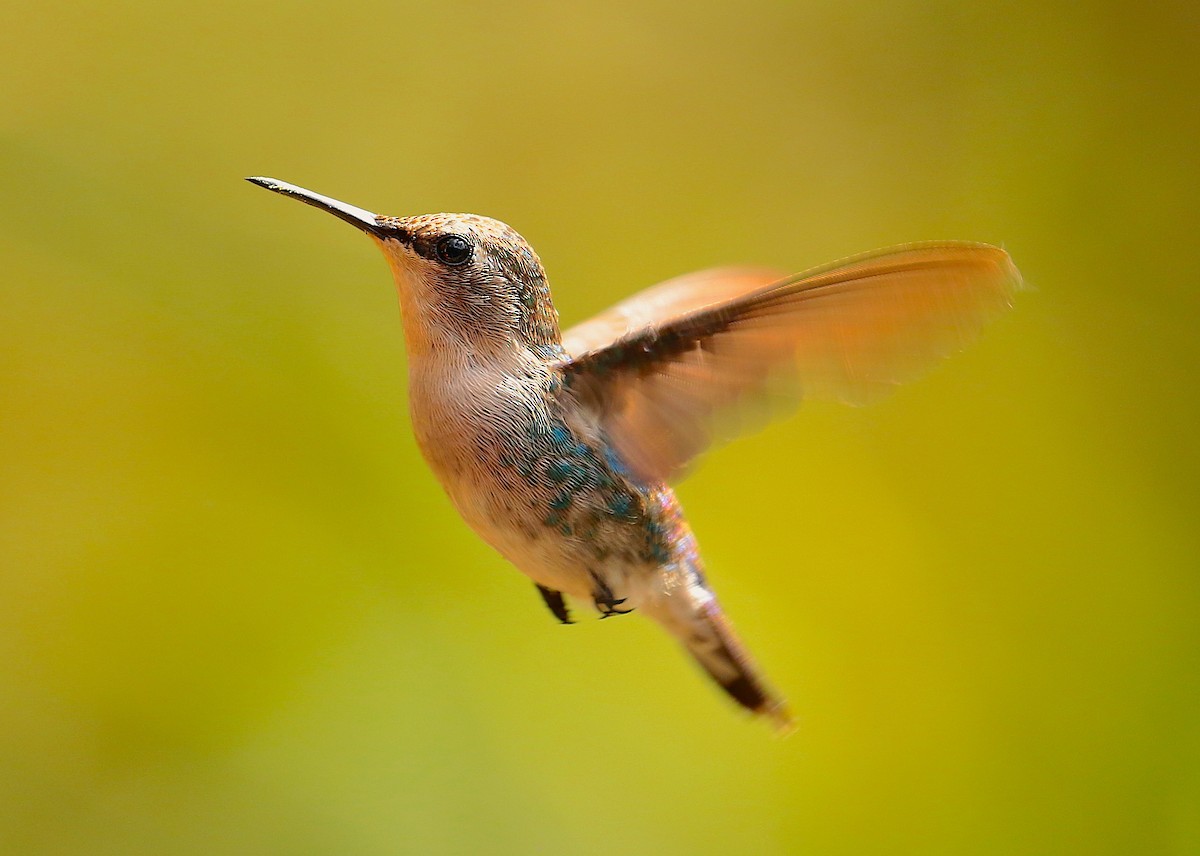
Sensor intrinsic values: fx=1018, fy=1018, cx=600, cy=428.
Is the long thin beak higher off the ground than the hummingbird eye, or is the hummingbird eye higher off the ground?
the long thin beak

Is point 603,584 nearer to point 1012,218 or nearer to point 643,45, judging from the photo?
point 643,45

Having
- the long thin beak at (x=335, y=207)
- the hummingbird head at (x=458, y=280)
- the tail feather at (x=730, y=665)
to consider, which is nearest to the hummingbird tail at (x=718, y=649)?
the tail feather at (x=730, y=665)

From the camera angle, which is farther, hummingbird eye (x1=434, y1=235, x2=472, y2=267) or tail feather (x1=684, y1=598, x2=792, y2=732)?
tail feather (x1=684, y1=598, x2=792, y2=732)

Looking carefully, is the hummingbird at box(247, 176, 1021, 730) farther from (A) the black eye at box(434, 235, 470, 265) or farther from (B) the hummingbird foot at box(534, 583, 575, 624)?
(B) the hummingbird foot at box(534, 583, 575, 624)

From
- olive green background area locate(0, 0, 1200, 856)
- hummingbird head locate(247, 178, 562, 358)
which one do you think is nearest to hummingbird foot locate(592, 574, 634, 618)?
hummingbird head locate(247, 178, 562, 358)

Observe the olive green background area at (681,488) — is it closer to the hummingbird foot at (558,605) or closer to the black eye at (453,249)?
the hummingbird foot at (558,605)

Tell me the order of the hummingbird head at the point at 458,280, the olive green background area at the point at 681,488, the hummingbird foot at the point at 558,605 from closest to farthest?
the hummingbird head at the point at 458,280 < the hummingbird foot at the point at 558,605 < the olive green background area at the point at 681,488
